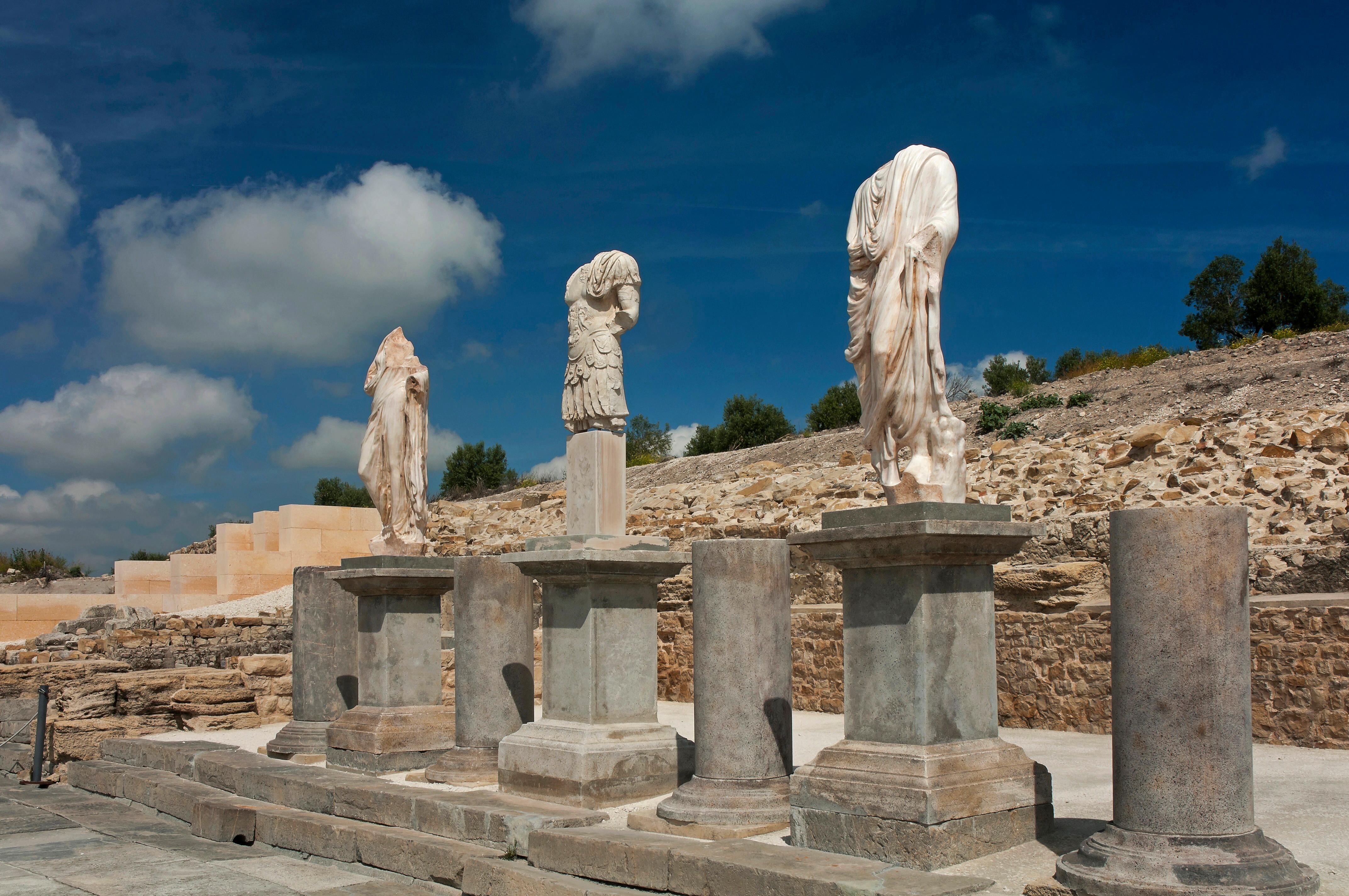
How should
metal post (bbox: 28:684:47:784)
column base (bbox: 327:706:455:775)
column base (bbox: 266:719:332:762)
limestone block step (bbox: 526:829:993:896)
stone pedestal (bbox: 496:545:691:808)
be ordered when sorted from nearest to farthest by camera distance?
limestone block step (bbox: 526:829:993:896)
stone pedestal (bbox: 496:545:691:808)
column base (bbox: 327:706:455:775)
column base (bbox: 266:719:332:762)
metal post (bbox: 28:684:47:784)

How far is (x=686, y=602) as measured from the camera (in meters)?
14.6

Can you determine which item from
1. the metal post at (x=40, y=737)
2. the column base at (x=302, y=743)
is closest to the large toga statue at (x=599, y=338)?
the column base at (x=302, y=743)

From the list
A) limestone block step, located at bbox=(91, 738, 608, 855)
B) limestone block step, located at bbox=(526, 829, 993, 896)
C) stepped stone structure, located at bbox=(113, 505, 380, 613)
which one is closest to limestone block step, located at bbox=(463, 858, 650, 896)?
limestone block step, located at bbox=(526, 829, 993, 896)

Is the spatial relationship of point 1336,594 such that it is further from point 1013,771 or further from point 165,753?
point 165,753

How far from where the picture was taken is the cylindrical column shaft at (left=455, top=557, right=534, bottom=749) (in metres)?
8.02

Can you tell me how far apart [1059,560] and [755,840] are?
273 inches

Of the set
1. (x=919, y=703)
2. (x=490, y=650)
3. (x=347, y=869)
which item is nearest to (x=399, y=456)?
(x=490, y=650)

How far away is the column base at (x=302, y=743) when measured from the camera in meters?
9.48

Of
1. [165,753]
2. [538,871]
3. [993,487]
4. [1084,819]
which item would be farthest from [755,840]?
Result: [993,487]

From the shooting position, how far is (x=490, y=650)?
8078 mm

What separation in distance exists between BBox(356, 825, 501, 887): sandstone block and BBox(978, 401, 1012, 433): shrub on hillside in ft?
72.4

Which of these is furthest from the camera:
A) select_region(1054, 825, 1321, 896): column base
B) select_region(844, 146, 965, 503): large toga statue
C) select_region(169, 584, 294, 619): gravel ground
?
select_region(169, 584, 294, 619): gravel ground

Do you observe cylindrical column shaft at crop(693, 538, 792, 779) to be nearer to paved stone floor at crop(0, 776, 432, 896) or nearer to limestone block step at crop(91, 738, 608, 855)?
limestone block step at crop(91, 738, 608, 855)

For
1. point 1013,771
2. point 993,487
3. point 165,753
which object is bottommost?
point 165,753
